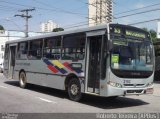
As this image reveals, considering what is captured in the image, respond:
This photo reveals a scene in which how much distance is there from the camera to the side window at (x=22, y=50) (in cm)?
1920

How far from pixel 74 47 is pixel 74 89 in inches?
67.1

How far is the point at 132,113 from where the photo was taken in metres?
11.1

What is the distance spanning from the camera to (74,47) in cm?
1412

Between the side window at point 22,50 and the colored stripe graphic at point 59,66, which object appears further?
the side window at point 22,50

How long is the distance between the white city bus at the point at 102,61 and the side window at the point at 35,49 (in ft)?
4.05

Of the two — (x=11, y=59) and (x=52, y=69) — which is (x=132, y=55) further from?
Answer: (x=11, y=59)

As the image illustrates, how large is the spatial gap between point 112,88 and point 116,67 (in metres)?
0.76

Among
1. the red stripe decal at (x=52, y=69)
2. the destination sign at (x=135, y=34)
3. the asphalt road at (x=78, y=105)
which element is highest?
the destination sign at (x=135, y=34)

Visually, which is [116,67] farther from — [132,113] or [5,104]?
[5,104]

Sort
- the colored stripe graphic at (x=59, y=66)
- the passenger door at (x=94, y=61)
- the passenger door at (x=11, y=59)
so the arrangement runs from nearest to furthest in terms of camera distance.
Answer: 1. the passenger door at (x=94, y=61)
2. the colored stripe graphic at (x=59, y=66)
3. the passenger door at (x=11, y=59)

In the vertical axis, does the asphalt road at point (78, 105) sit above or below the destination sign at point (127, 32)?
below

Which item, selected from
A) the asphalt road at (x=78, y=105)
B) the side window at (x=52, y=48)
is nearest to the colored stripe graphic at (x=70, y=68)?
the side window at (x=52, y=48)

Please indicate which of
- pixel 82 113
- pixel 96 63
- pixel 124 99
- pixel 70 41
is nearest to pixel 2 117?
pixel 82 113

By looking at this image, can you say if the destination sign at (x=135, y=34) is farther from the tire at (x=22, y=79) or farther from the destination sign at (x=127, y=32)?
the tire at (x=22, y=79)
